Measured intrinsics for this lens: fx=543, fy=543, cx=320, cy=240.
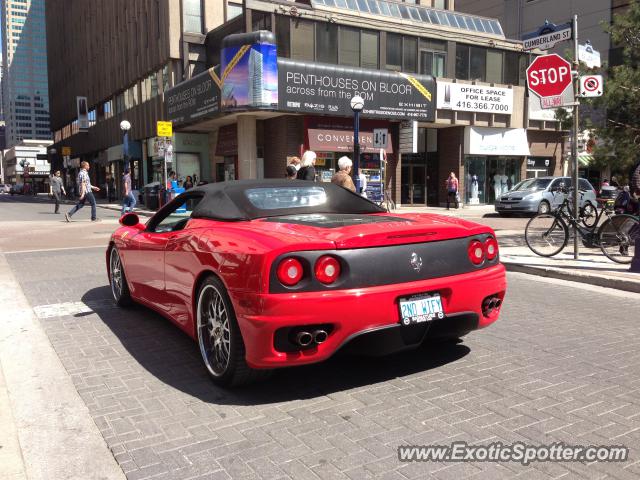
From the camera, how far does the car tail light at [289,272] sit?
3.12 metres

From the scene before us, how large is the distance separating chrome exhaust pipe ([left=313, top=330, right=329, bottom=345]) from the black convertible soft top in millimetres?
1163

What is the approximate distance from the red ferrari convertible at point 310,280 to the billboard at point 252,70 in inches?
736

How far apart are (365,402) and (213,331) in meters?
1.12

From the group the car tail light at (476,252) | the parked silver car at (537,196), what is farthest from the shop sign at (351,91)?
the car tail light at (476,252)

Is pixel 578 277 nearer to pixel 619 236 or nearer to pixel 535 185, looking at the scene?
pixel 619 236

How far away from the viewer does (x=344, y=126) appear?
25.6 meters

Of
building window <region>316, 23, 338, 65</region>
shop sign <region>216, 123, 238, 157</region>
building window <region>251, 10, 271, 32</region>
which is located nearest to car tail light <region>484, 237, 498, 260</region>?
building window <region>251, 10, 271, 32</region>

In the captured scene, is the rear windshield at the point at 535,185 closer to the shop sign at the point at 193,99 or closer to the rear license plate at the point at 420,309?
the shop sign at the point at 193,99

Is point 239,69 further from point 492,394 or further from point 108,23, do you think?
point 108,23

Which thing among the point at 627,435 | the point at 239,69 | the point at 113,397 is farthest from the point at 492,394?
the point at 239,69

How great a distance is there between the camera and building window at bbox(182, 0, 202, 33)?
29.1 meters

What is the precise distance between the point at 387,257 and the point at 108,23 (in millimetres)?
45475

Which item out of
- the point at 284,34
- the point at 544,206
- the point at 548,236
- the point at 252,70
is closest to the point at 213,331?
the point at 548,236

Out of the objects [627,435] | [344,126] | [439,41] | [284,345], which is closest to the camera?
[627,435]
